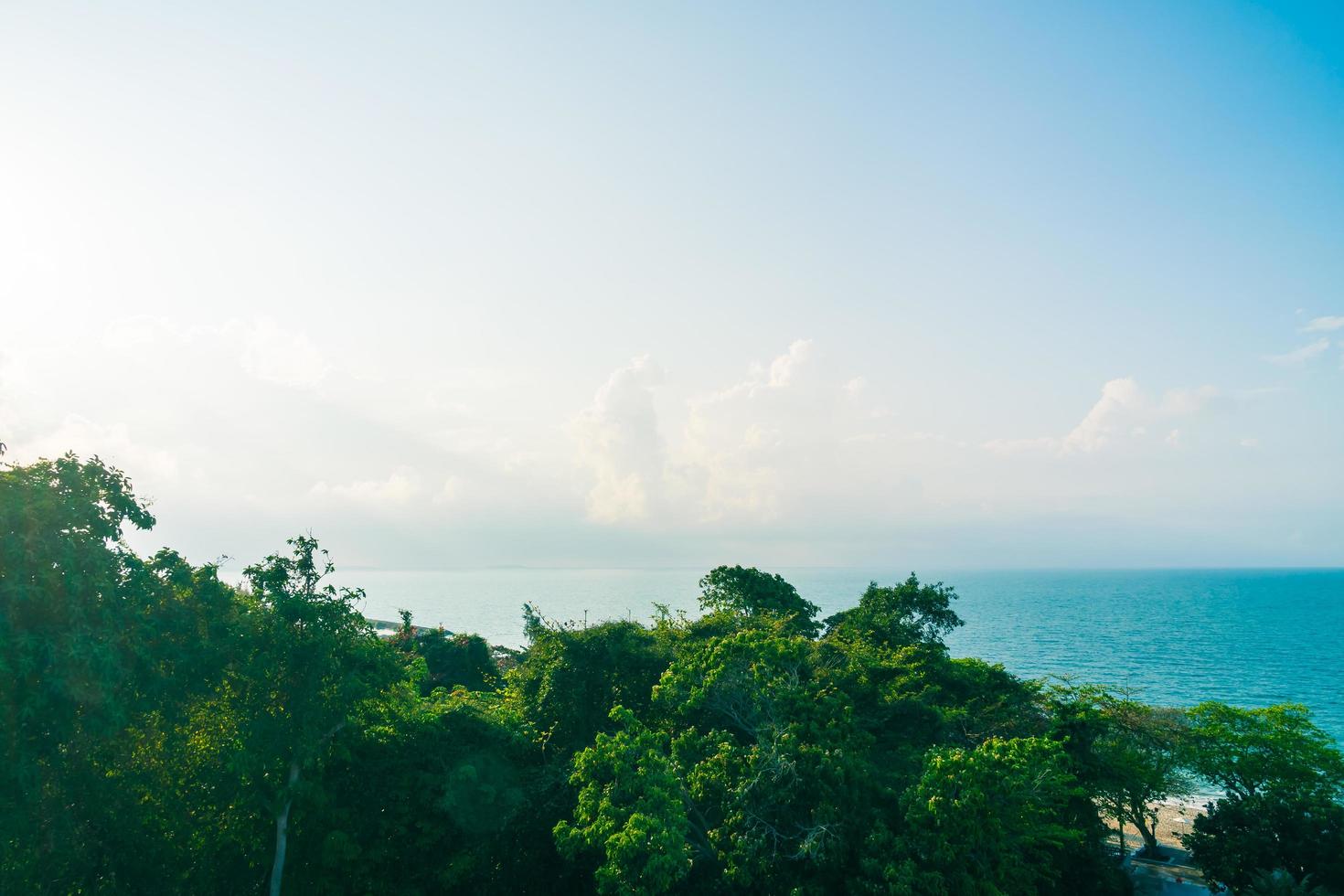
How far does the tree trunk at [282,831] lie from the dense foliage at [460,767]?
72 millimetres

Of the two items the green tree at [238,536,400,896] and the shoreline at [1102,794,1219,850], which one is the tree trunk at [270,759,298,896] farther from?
the shoreline at [1102,794,1219,850]

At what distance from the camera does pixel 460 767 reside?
19.3 m

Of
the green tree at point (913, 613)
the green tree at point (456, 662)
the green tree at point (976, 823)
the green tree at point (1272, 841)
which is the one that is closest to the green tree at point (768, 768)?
the green tree at point (976, 823)

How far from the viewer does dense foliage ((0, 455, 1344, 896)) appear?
14.4m

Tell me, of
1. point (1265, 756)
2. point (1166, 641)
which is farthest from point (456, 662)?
point (1166, 641)

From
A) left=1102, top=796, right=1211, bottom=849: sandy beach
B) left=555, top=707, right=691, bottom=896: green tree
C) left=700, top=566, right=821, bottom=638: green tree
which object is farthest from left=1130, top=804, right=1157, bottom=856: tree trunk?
left=555, top=707, right=691, bottom=896: green tree

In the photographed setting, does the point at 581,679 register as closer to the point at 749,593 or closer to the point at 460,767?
the point at 460,767

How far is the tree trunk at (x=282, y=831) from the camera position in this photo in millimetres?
17516

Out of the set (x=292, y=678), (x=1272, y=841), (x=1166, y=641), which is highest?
(x=292, y=678)

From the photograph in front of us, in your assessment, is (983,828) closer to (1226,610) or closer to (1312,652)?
(1312,652)

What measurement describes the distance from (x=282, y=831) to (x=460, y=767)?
4596 millimetres

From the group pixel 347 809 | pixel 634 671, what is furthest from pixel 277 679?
pixel 634 671

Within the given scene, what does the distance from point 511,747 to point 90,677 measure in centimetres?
1138

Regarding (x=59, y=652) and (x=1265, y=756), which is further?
(x=1265, y=756)
